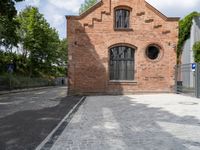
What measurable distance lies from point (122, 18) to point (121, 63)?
11.5ft

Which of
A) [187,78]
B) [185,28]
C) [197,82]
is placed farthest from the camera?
[185,28]

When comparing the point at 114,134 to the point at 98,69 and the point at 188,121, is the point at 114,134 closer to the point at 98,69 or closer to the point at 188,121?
the point at 188,121

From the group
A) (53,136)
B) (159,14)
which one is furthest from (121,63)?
(53,136)

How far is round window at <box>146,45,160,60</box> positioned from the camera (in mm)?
28828

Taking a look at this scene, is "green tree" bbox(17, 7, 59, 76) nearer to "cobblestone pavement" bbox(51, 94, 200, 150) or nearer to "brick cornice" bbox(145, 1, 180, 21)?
"brick cornice" bbox(145, 1, 180, 21)

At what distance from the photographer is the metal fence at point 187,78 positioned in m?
23.4

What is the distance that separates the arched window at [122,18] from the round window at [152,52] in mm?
2511

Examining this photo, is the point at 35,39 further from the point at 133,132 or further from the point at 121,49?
the point at 133,132

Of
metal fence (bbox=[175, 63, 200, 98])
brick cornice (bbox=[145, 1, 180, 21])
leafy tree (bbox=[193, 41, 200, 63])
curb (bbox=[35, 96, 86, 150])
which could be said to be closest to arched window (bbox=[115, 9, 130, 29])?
brick cornice (bbox=[145, 1, 180, 21])

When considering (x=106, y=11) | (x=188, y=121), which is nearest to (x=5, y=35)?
(x=106, y=11)

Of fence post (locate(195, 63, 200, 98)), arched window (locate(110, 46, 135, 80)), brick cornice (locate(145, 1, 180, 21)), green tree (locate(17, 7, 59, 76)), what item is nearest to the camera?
fence post (locate(195, 63, 200, 98))

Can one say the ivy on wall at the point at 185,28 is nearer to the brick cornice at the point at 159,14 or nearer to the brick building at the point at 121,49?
the brick cornice at the point at 159,14

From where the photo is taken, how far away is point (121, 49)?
1122 inches

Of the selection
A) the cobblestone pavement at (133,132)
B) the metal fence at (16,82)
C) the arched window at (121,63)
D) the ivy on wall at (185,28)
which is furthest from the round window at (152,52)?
the metal fence at (16,82)
